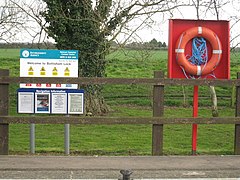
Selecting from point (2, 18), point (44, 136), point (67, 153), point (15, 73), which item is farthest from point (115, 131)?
point (15, 73)

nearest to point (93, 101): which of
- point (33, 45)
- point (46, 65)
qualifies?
point (33, 45)

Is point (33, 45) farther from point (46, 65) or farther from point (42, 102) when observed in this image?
point (42, 102)

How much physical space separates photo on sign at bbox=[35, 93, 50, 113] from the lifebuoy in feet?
8.71

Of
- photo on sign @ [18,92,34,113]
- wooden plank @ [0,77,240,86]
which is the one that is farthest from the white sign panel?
wooden plank @ [0,77,240,86]

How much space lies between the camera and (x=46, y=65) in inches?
342

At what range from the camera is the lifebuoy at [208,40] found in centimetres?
874

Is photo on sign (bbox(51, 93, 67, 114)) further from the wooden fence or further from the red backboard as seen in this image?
the red backboard

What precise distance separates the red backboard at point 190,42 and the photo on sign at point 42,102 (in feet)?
8.03

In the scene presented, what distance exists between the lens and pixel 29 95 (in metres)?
8.48

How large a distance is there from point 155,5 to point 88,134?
5.68 meters

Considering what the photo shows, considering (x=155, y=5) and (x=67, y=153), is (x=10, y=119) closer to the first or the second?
(x=67, y=153)

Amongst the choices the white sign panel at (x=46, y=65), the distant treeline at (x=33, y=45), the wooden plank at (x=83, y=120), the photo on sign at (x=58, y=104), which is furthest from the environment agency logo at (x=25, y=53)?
the distant treeline at (x=33, y=45)

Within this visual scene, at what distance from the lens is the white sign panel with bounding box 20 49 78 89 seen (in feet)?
28.4

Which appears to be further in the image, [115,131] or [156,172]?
[115,131]
